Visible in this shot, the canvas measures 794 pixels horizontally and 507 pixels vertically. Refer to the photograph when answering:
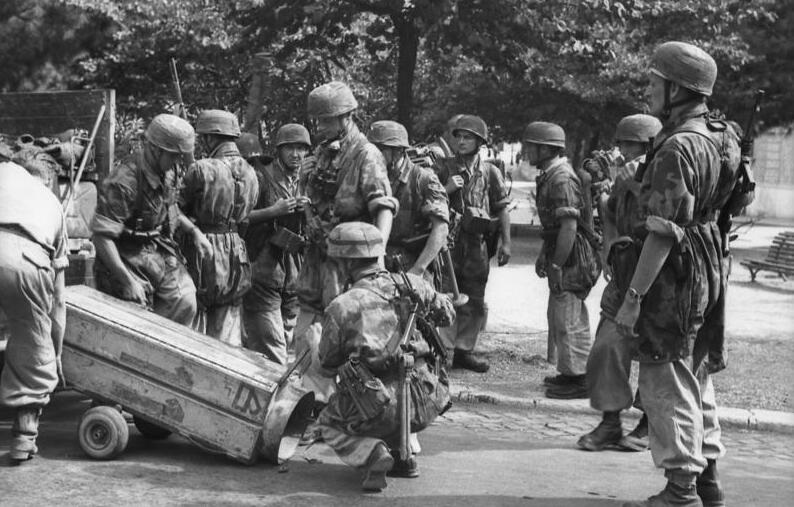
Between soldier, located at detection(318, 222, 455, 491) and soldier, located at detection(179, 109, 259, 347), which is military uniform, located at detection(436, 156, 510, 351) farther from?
soldier, located at detection(318, 222, 455, 491)

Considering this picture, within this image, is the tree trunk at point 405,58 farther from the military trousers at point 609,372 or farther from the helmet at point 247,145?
the military trousers at point 609,372

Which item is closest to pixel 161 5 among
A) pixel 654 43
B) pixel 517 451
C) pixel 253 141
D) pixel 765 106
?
pixel 654 43

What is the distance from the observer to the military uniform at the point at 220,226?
327 inches

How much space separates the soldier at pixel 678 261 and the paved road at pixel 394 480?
0.62 metres

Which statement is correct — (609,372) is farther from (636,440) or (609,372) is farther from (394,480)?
(394,480)

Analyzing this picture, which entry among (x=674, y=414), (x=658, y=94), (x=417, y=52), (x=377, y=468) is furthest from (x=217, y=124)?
(x=417, y=52)

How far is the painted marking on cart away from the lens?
21.5ft

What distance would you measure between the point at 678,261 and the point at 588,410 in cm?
315

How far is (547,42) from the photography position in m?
12.5

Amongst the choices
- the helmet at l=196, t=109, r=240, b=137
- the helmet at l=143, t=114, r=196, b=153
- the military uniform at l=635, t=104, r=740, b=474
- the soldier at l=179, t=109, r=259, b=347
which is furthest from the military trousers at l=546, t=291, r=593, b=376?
the helmet at l=143, t=114, r=196, b=153

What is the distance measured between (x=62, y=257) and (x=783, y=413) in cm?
499

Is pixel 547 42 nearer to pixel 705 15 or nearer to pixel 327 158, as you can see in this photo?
pixel 327 158

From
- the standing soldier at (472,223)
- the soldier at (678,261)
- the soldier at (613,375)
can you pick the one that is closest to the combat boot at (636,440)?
the soldier at (613,375)

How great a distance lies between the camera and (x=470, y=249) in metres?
10.2
